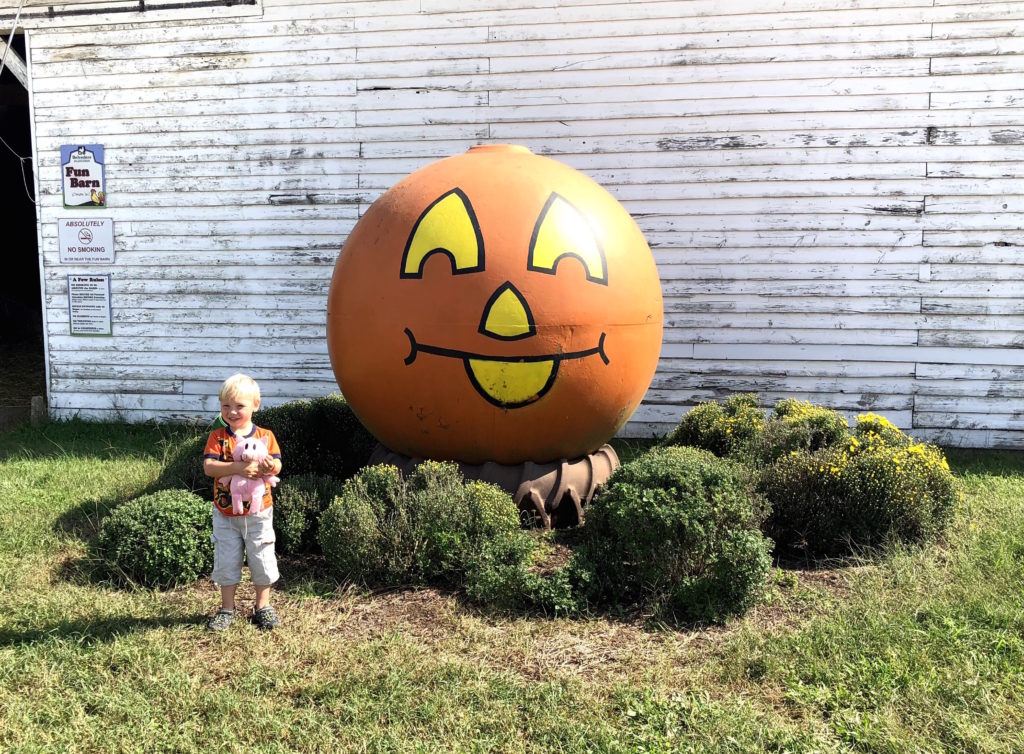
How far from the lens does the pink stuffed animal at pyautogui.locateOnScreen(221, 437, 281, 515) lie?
3545 millimetres

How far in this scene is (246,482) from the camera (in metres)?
3.58

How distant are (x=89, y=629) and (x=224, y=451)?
1.00 m

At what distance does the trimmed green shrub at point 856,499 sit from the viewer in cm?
441

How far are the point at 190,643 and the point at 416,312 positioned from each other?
2043 millimetres

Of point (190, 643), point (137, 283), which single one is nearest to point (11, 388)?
point (137, 283)

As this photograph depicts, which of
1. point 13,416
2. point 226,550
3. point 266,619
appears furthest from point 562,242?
point 13,416

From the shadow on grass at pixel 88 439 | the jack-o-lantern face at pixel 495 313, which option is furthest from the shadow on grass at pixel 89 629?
the shadow on grass at pixel 88 439

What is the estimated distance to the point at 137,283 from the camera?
7945mm

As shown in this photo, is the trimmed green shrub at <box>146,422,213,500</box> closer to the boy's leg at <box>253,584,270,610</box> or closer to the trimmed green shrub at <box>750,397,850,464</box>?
the boy's leg at <box>253,584,270,610</box>

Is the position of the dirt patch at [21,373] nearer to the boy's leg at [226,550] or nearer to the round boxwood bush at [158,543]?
the round boxwood bush at [158,543]

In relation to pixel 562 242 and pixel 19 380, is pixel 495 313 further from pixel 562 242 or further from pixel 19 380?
pixel 19 380

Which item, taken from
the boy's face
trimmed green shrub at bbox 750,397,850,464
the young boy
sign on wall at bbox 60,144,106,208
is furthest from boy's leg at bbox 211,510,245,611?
sign on wall at bbox 60,144,106,208

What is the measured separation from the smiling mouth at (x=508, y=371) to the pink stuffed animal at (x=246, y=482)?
3.84ft

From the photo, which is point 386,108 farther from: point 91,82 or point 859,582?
point 859,582
